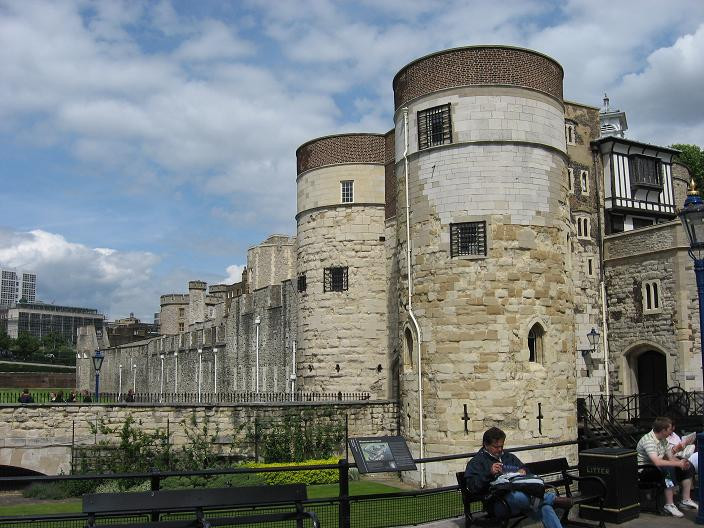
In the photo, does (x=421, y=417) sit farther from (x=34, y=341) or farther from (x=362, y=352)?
(x=34, y=341)

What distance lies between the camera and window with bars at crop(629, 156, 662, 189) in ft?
89.0

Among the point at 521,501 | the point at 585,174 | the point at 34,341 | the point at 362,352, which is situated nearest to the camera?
the point at 521,501

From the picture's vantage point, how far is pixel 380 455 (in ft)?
29.7

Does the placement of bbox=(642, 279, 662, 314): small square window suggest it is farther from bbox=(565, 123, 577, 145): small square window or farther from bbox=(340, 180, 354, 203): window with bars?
bbox=(340, 180, 354, 203): window with bars

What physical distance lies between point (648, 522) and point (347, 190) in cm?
1819

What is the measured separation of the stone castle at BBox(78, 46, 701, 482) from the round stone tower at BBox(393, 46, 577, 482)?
0.13ft

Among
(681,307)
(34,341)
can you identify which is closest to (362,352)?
(681,307)

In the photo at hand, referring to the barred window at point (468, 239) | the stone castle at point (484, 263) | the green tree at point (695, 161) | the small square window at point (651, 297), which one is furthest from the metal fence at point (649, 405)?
the green tree at point (695, 161)

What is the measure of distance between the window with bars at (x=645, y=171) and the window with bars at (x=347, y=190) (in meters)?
10.5

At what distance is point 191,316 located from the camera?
6500 centimetres

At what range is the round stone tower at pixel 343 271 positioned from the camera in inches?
984

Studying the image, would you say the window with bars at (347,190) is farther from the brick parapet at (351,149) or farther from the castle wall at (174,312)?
the castle wall at (174,312)

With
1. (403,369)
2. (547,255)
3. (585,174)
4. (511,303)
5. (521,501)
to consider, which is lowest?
(521,501)

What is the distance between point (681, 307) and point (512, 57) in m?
10.1
